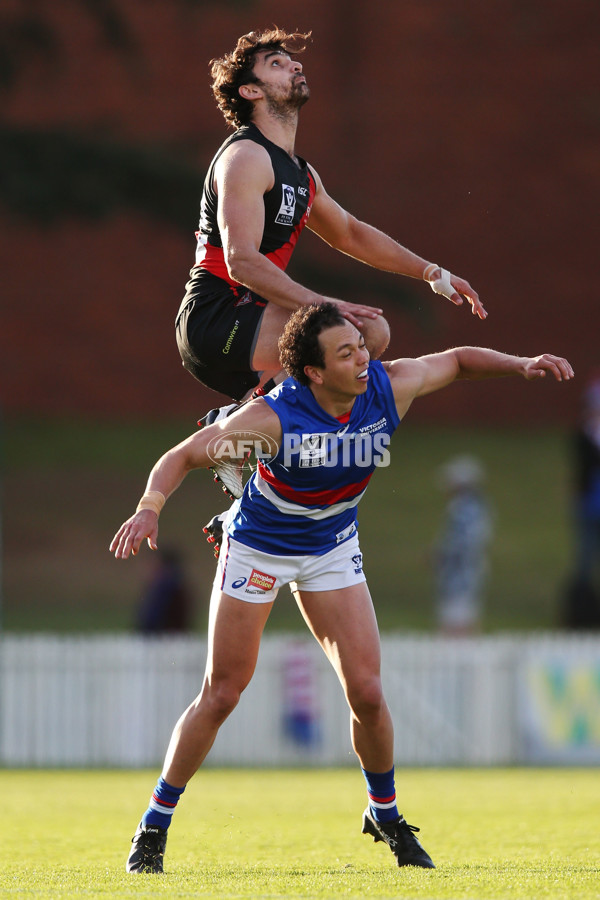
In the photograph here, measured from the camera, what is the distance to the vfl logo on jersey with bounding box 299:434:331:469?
17.4 feet

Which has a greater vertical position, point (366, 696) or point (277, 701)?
point (366, 696)

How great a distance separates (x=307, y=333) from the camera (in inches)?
206

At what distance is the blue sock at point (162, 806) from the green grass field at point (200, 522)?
11.9 meters

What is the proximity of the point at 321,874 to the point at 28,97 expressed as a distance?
2190 centimetres

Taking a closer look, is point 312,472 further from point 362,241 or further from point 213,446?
point 362,241

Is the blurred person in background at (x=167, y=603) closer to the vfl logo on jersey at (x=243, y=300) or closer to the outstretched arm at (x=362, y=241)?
the outstretched arm at (x=362, y=241)

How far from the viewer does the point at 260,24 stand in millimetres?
24703

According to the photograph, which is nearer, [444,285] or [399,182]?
[444,285]

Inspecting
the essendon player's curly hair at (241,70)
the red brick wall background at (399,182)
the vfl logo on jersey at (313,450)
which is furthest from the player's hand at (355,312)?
the red brick wall background at (399,182)

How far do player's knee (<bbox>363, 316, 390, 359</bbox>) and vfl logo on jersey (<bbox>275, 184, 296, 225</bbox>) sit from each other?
0.54 metres

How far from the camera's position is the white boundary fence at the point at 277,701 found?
13.0 m

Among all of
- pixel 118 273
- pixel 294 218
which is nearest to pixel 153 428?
pixel 118 273

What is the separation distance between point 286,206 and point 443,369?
0.90 m

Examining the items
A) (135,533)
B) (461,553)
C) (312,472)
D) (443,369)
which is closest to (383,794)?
(312,472)
